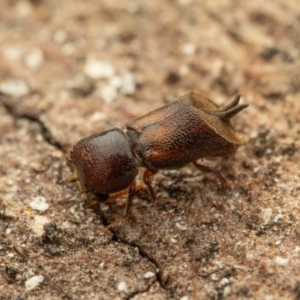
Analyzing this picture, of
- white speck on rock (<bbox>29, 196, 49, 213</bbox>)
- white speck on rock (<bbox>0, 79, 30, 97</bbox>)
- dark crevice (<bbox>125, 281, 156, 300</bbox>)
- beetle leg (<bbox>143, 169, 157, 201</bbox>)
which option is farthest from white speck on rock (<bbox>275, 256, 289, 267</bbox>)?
white speck on rock (<bbox>0, 79, 30, 97</bbox>)

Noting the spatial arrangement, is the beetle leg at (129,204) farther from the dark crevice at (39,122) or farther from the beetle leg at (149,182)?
the dark crevice at (39,122)

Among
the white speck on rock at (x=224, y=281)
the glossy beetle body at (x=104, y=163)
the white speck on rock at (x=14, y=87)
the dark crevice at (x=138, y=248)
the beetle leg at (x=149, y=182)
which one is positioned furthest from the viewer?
the white speck on rock at (x=14, y=87)

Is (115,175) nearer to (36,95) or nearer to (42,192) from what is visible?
(42,192)

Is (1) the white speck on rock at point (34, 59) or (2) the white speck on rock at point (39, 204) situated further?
(1) the white speck on rock at point (34, 59)

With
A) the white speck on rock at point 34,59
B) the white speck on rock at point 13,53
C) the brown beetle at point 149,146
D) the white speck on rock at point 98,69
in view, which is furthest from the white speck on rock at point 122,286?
the white speck on rock at point 13,53

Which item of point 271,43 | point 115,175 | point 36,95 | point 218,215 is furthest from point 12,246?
point 271,43

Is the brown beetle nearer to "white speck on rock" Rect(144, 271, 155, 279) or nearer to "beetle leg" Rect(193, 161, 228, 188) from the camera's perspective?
"beetle leg" Rect(193, 161, 228, 188)

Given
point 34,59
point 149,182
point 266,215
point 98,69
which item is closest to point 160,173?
point 149,182
